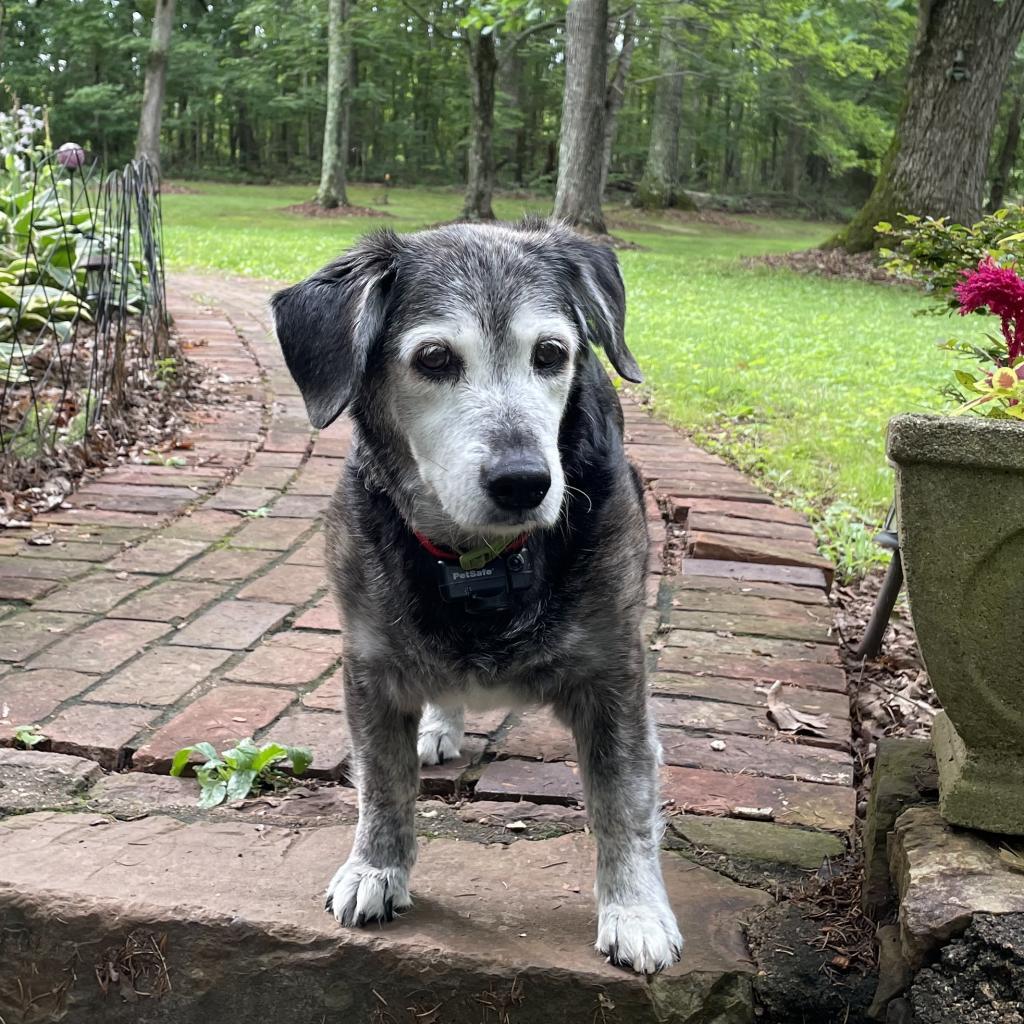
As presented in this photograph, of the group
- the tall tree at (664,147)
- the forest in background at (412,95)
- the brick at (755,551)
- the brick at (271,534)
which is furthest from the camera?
the tall tree at (664,147)

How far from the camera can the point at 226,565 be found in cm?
440

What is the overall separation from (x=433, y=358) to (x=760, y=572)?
7.77ft

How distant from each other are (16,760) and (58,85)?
4541 cm

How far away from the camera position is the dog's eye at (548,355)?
2.44 metres

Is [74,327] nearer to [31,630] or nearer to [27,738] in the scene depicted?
[31,630]

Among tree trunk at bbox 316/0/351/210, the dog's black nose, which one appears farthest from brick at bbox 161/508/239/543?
tree trunk at bbox 316/0/351/210

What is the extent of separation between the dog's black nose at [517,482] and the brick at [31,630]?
6.37 feet

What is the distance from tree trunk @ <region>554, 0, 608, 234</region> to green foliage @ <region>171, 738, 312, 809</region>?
14460mm

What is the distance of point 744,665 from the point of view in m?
3.56

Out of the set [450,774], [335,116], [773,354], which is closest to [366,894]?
[450,774]

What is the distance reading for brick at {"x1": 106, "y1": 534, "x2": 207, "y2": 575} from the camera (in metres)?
4.34

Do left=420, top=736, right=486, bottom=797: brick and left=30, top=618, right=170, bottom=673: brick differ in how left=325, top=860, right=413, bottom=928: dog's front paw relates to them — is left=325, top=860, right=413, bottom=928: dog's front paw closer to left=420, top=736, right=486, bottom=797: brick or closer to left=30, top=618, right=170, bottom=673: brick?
left=420, top=736, right=486, bottom=797: brick

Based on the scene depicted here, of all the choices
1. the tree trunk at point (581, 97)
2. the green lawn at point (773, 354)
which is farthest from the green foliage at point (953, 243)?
the tree trunk at point (581, 97)

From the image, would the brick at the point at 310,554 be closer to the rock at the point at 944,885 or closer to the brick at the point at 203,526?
the brick at the point at 203,526
